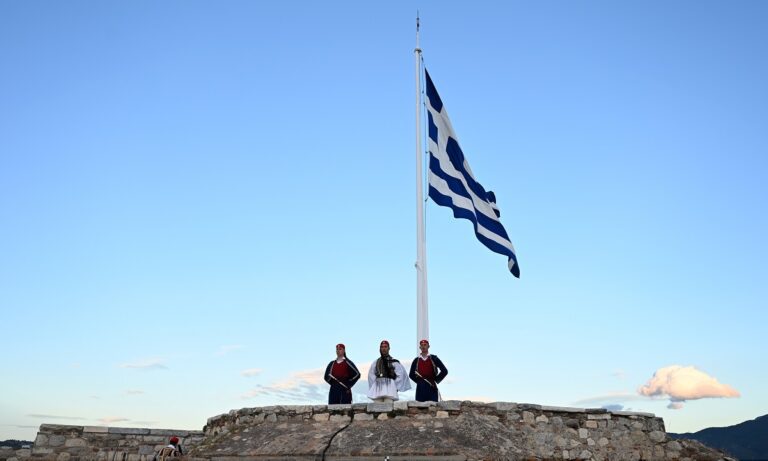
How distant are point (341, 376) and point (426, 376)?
5.01 ft

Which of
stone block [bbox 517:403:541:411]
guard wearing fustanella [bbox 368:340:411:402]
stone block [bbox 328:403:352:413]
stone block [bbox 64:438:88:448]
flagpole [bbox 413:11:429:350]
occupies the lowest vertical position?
stone block [bbox 64:438:88:448]

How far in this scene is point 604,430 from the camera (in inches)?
405

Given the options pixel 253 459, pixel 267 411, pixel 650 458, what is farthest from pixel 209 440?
pixel 650 458

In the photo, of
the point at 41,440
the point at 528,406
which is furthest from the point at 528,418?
the point at 41,440

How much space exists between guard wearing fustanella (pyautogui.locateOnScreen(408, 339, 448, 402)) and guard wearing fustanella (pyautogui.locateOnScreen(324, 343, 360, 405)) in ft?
3.57

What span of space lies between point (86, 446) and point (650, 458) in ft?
33.7

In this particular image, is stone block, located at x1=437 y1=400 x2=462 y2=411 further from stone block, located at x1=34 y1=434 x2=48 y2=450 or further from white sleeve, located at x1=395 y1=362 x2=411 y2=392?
stone block, located at x1=34 y1=434 x2=48 y2=450

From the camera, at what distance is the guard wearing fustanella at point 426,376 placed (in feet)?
36.5

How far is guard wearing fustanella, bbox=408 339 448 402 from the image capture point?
36.5ft

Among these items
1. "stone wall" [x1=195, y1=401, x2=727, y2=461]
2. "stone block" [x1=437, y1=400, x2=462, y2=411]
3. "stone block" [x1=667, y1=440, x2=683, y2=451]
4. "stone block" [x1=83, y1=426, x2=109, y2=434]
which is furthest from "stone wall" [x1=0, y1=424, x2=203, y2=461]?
"stone block" [x1=667, y1=440, x2=683, y2=451]

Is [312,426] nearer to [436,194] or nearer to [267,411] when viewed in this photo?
[267,411]

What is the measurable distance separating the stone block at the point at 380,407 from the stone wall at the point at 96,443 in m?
4.45

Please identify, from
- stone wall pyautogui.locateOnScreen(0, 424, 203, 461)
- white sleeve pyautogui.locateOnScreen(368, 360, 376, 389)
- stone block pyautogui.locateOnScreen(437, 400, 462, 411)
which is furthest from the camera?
stone wall pyautogui.locateOnScreen(0, 424, 203, 461)

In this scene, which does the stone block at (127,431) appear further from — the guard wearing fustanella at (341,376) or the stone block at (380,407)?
the stone block at (380,407)
